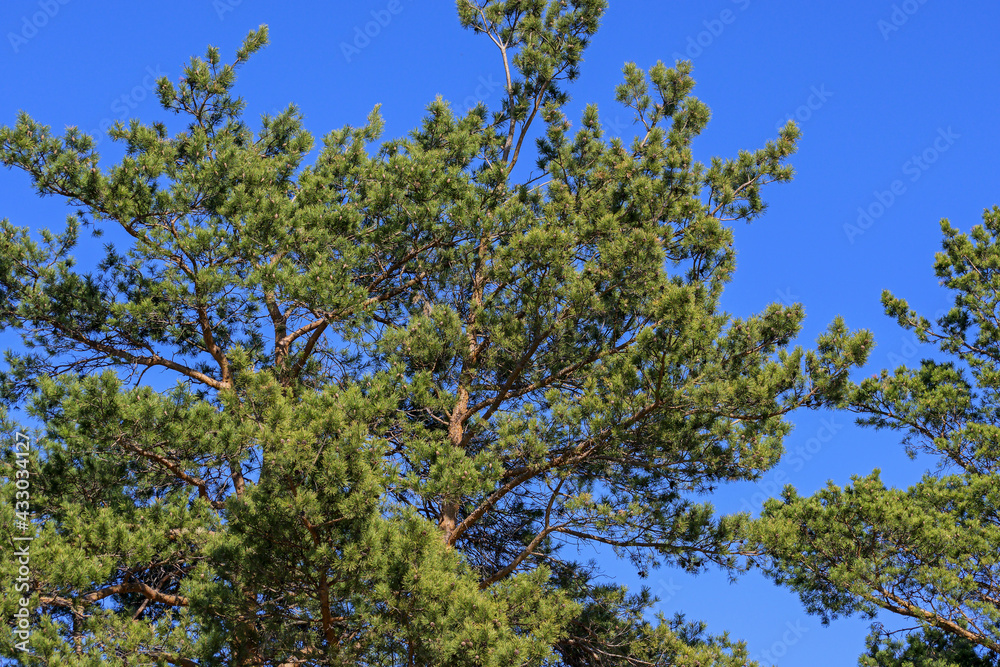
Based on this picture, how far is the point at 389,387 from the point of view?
23.3 feet

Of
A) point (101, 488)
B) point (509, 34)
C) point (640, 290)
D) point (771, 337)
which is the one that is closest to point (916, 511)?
point (771, 337)

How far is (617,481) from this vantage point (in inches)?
322

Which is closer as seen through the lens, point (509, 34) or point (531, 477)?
point (531, 477)

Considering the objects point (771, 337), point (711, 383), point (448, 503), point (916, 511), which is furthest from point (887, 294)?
point (448, 503)

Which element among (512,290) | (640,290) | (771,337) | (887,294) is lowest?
(771,337)

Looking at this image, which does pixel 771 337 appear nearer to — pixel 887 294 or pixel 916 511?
pixel 916 511

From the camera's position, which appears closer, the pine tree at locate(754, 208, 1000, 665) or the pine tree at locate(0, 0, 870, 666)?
the pine tree at locate(0, 0, 870, 666)

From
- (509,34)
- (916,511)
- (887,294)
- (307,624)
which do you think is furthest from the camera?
(887,294)

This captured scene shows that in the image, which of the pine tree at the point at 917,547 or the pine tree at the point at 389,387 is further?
the pine tree at the point at 917,547

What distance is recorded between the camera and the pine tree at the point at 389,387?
6.04m

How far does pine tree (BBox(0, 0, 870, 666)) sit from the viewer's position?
19.8 feet

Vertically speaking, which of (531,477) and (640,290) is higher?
(640,290)

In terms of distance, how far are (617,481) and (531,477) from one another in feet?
2.78

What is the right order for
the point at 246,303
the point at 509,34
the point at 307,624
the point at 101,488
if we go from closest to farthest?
the point at 307,624
the point at 101,488
the point at 246,303
the point at 509,34
